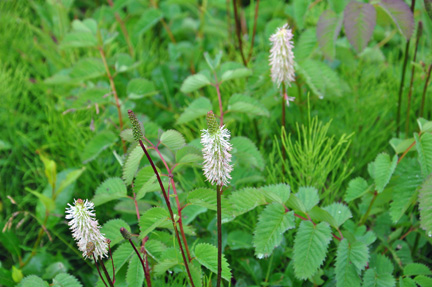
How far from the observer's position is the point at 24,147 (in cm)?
221

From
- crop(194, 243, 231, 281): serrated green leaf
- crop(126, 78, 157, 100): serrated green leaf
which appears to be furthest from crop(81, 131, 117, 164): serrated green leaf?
crop(194, 243, 231, 281): serrated green leaf

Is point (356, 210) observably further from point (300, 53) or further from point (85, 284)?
point (85, 284)

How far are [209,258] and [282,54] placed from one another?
0.64 meters

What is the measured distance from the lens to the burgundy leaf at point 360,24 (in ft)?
4.88

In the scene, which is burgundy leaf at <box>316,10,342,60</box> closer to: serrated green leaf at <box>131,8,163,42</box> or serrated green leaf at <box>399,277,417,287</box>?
serrated green leaf at <box>399,277,417,287</box>

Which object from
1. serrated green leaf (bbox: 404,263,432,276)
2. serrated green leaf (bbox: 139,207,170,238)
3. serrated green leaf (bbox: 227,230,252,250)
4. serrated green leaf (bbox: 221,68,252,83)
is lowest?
serrated green leaf (bbox: 227,230,252,250)

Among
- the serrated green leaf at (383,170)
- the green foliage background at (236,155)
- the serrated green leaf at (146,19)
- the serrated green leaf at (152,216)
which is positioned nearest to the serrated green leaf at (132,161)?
the green foliage background at (236,155)

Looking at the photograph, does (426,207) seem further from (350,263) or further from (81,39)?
(81,39)

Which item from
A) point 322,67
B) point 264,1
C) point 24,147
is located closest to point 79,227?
point 322,67

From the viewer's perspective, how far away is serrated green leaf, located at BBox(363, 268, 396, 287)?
1248mm

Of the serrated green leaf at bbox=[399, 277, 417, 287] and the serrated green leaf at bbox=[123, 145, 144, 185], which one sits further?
the serrated green leaf at bbox=[399, 277, 417, 287]

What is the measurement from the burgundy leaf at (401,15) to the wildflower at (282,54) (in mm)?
403

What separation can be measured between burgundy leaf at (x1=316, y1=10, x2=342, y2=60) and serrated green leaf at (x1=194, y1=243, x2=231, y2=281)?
2.70 feet

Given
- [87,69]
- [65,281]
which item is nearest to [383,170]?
[65,281]
